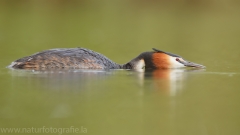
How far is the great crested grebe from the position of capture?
11.6 m

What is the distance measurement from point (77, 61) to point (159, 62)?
5.92 ft

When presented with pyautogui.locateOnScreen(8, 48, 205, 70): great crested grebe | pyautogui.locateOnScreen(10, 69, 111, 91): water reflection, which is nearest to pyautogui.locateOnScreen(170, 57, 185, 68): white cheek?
pyautogui.locateOnScreen(8, 48, 205, 70): great crested grebe

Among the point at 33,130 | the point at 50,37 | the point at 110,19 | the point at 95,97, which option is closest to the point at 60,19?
the point at 110,19

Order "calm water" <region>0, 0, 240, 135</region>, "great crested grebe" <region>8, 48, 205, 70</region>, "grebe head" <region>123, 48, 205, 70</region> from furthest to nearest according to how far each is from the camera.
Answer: "grebe head" <region>123, 48, 205, 70</region>
"great crested grebe" <region>8, 48, 205, 70</region>
"calm water" <region>0, 0, 240, 135</region>

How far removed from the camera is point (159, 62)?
497 inches

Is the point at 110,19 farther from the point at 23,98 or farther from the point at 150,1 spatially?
the point at 23,98

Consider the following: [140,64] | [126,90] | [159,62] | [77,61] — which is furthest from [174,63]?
[126,90]

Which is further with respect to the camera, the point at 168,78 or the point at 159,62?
the point at 159,62

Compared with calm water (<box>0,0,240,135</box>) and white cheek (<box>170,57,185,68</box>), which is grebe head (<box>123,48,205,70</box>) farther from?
calm water (<box>0,0,240,135</box>)

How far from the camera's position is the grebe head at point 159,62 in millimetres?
12570

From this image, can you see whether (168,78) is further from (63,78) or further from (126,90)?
(63,78)

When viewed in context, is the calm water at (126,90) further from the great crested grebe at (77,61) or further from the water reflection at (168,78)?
the great crested grebe at (77,61)

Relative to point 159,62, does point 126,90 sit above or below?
below

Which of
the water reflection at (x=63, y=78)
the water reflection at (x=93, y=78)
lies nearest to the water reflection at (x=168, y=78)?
the water reflection at (x=93, y=78)
